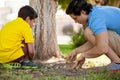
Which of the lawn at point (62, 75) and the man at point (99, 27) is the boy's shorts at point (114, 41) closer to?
the man at point (99, 27)

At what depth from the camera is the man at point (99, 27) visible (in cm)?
525

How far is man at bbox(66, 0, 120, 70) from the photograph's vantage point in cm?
525

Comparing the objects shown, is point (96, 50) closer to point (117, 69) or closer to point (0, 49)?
point (117, 69)

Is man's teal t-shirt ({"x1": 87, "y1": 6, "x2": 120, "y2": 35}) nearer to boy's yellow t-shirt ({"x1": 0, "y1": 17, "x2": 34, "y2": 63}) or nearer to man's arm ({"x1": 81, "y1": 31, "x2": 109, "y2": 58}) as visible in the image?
man's arm ({"x1": 81, "y1": 31, "x2": 109, "y2": 58})

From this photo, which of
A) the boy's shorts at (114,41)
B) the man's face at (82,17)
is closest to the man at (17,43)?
the man's face at (82,17)

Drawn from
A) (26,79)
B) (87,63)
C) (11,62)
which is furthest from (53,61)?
(26,79)

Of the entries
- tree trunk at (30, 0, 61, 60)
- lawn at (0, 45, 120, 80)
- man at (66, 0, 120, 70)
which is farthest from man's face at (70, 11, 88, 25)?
tree trunk at (30, 0, 61, 60)

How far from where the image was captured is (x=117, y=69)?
542 cm

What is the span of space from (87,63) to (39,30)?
111cm

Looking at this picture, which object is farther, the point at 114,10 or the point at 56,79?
the point at 114,10

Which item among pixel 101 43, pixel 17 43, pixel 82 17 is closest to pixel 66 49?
pixel 17 43

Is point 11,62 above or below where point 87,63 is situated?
above

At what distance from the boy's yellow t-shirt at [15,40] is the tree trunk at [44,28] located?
247 cm

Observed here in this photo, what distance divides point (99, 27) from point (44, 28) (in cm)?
404
